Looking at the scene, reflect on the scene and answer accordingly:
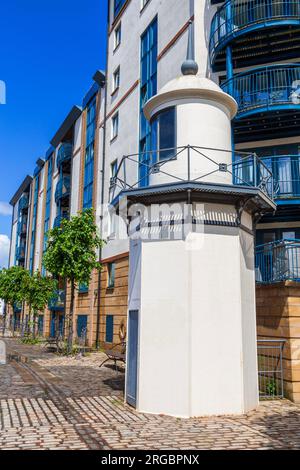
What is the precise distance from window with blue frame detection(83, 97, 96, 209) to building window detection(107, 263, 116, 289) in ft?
20.7

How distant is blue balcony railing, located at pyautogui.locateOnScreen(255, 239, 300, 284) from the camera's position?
1130cm

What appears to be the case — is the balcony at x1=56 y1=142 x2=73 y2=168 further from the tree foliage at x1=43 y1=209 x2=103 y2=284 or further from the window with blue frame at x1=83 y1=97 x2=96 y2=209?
the tree foliage at x1=43 y1=209 x2=103 y2=284

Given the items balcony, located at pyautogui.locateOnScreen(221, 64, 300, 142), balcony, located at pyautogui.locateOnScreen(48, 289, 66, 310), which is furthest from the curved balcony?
balcony, located at pyautogui.locateOnScreen(48, 289, 66, 310)

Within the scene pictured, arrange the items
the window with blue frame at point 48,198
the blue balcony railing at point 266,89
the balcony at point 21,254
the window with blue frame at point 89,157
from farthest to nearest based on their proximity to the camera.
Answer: the balcony at point 21,254
the window with blue frame at point 48,198
the window with blue frame at point 89,157
the blue balcony railing at point 266,89

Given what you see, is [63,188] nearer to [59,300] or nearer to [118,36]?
[59,300]

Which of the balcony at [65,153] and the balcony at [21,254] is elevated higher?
the balcony at [65,153]

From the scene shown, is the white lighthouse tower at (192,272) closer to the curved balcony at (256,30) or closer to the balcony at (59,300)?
the curved balcony at (256,30)

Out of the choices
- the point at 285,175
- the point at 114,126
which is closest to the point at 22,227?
the point at 114,126

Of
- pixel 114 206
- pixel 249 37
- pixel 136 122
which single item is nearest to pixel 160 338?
pixel 114 206

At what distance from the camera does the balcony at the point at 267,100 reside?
46.4ft

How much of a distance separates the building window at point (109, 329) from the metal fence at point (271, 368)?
11779 mm

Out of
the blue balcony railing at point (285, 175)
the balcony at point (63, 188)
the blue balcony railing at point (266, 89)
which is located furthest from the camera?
the balcony at point (63, 188)

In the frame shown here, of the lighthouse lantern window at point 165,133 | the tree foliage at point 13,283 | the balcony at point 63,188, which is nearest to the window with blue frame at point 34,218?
the tree foliage at point 13,283

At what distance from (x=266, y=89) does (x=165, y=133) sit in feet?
20.3
